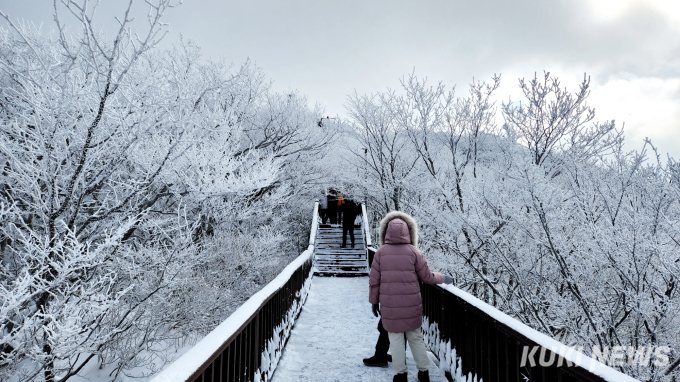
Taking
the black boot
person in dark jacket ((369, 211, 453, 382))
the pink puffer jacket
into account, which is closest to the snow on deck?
the black boot

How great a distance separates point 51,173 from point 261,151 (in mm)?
12685

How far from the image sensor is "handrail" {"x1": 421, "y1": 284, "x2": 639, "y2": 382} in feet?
5.60

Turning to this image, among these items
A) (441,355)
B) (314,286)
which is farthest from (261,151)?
(441,355)

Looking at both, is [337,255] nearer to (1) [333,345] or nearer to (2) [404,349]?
(1) [333,345]

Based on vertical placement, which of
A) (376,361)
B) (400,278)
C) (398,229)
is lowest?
(376,361)

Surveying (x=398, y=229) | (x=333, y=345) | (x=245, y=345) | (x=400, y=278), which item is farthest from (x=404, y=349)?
(x=333, y=345)

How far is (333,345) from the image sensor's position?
16.0 ft

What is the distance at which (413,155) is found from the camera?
19.0m

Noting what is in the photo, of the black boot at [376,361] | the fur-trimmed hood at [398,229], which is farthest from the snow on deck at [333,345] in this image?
the fur-trimmed hood at [398,229]

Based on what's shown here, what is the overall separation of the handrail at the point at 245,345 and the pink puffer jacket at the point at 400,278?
116 cm

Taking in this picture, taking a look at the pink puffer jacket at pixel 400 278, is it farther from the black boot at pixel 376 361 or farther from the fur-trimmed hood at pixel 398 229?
the black boot at pixel 376 361

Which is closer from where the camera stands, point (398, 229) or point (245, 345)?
point (245, 345)

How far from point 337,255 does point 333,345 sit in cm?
823

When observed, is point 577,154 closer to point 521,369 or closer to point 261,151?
point 521,369
